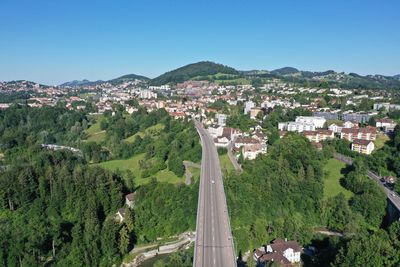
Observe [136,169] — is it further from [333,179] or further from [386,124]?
[386,124]

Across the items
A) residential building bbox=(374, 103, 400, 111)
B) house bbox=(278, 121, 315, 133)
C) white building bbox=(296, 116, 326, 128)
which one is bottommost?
house bbox=(278, 121, 315, 133)

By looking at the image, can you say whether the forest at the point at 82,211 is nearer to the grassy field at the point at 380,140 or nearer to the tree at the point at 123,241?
the tree at the point at 123,241

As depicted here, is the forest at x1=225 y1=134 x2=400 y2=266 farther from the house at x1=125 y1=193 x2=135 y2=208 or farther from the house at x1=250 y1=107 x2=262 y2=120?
the house at x1=250 y1=107 x2=262 y2=120

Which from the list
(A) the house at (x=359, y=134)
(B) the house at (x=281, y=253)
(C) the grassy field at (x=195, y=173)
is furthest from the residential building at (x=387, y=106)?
(B) the house at (x=281, y=253)

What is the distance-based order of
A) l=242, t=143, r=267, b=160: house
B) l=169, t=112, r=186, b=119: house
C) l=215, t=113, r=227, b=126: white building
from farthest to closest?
l=169, t=112, r=186, b=119: house < l=215, t=113, r=227, b=126: white building < l=242, t=143, r=267, b=160: house

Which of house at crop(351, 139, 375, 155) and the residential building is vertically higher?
the residential building

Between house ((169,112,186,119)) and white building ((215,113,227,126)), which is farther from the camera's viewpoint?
house ((169,112,186,119))

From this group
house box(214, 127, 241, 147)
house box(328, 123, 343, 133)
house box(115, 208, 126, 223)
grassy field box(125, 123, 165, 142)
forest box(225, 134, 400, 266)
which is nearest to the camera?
forest box(225, 134, 400, 266)

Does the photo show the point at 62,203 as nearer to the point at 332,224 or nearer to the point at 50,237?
the point at 50,237

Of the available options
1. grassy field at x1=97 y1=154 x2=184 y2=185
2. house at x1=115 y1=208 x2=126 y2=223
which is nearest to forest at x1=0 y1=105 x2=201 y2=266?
house at x1=115 y1=208 x2=126 y2=223
